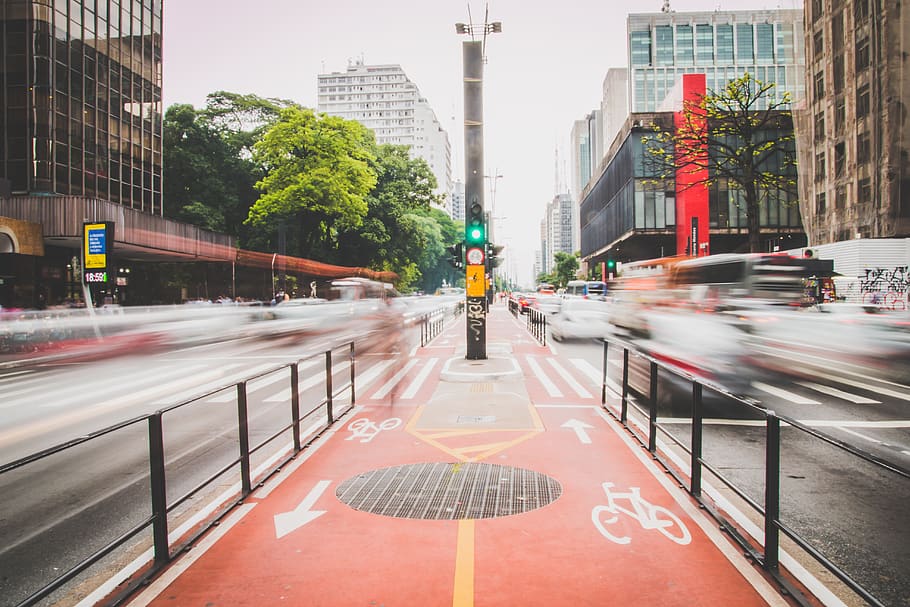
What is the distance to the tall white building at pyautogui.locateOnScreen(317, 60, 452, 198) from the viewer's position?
183875 millimetres

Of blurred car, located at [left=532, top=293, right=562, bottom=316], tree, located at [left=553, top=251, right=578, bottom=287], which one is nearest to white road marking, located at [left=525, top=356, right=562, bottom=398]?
blurred car, located at [left=532, top=293, right=562, bottom=316]

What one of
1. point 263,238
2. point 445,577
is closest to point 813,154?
point 263,238

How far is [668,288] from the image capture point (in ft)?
64.2

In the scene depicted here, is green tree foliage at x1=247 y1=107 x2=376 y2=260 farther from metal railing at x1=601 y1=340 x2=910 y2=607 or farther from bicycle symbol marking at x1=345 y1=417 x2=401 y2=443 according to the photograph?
metal railing at x1=601 y1=340 x2=910 y2=607

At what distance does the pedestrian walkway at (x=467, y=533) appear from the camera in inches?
150

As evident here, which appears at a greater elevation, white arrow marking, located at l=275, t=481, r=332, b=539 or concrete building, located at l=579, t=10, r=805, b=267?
concrete building, located at l=579, t=10, r=805, b=267

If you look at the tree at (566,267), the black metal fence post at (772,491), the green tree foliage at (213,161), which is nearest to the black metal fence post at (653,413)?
the black metal fence post at (772,491)

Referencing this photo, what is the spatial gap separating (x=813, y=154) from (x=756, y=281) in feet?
106

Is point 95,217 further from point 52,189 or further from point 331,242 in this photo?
point 331,242

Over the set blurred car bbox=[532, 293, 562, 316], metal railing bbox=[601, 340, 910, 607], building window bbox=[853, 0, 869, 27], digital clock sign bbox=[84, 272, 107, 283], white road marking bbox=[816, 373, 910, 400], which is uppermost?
building window bbox=[853, 0, 869, 27]

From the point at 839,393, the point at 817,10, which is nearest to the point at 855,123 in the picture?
the point at 817,10

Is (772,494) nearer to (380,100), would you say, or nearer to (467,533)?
(467,533)

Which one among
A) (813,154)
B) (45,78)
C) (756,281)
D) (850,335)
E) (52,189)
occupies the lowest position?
(850,335)

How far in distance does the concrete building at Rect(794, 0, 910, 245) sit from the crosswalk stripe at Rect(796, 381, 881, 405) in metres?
20.2
